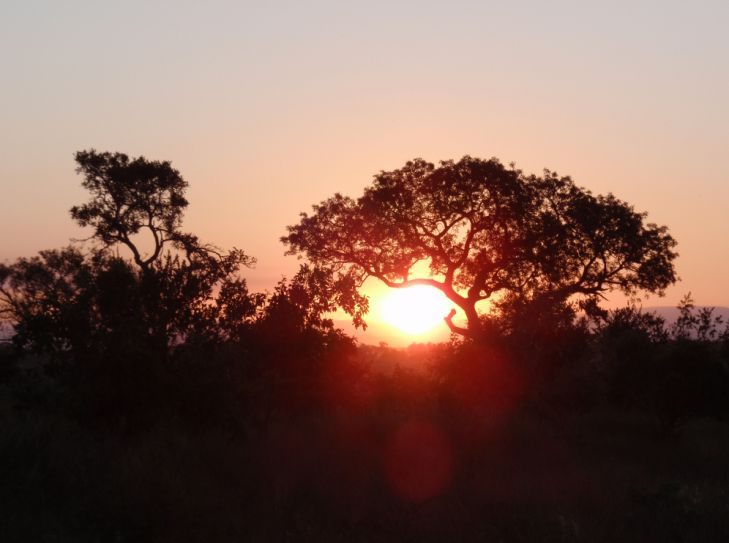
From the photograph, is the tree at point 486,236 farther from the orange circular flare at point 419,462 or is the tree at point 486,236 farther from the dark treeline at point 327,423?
the orange circular flare at point 419,462

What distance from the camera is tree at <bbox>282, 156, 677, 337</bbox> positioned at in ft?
129

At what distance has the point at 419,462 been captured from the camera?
55.8 feet

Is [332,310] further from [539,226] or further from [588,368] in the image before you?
[539,226]

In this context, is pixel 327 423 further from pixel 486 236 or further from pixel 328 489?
pixel 486 236

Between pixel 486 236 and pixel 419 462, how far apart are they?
23.9m

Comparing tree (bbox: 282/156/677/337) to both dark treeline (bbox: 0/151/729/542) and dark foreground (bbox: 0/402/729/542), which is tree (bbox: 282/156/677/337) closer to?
dark treeline (bbox: 0/151/729/542)

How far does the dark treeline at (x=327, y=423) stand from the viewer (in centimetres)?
1305

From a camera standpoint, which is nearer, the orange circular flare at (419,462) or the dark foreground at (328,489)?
the dark foreground at (328,489)

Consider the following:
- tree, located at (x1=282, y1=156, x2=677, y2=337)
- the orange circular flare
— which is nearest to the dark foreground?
the orange circular flare

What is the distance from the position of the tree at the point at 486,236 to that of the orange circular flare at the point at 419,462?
2003cm

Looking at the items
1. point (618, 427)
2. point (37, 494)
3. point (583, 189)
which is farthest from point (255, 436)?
point (583, 189)

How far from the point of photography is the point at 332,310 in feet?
76.1

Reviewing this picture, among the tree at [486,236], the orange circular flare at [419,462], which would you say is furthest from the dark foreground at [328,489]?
the tree at [486,236]

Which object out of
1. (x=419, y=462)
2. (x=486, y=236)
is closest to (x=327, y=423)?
(x=419, y=462)
